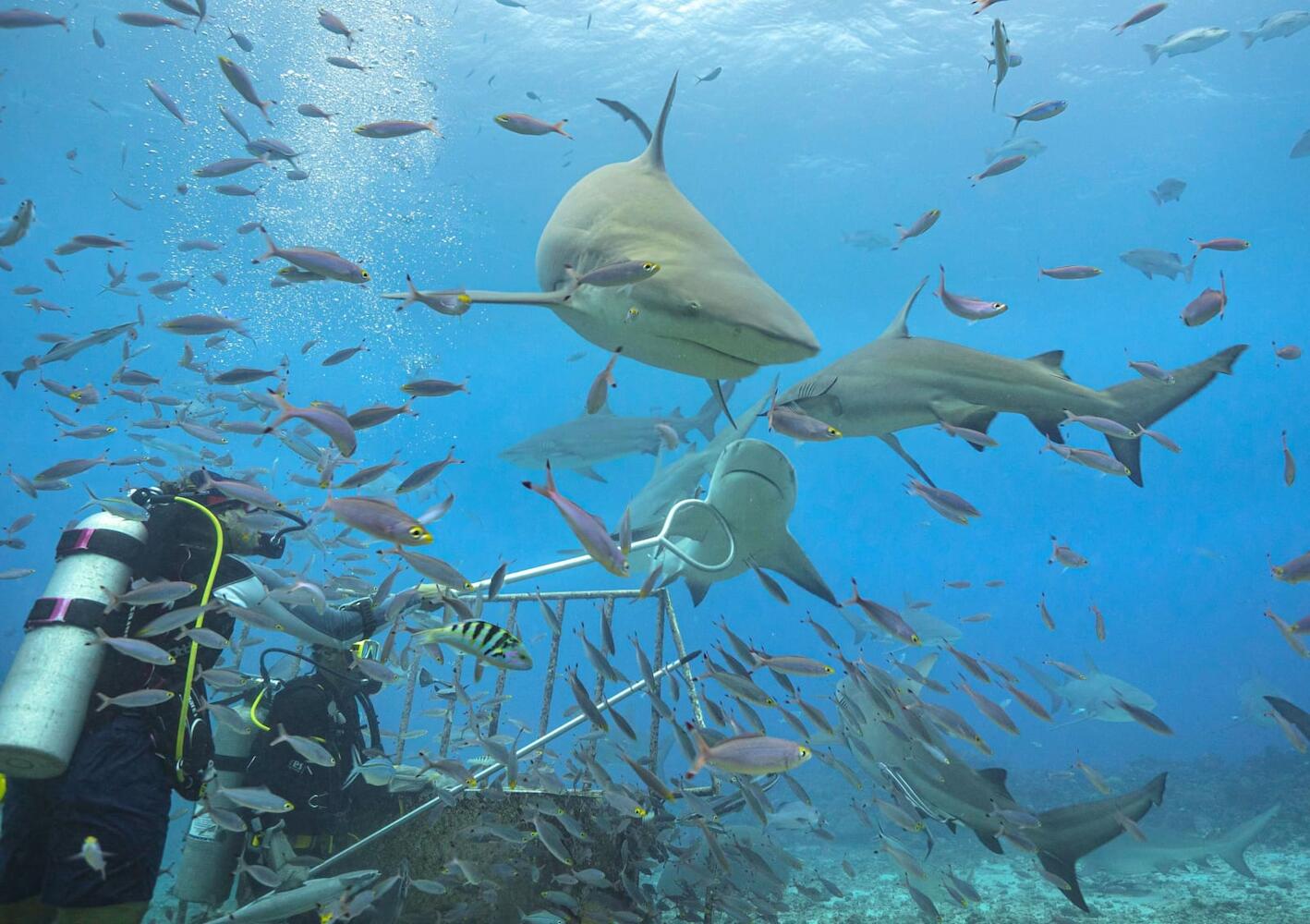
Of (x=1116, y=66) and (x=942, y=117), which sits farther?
(x=942, y=117)

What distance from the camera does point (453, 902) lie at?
4836 mm

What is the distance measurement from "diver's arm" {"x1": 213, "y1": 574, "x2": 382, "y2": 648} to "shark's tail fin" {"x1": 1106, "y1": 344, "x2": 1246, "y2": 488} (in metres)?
5.18

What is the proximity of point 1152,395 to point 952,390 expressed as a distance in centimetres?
143

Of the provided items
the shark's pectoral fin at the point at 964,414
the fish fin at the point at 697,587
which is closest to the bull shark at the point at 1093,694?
the fish fin at the point at 697,587

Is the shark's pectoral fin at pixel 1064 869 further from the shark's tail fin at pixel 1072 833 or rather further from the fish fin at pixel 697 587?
the fish fin at pixel 697 587

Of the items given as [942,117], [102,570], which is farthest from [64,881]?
[942,117]

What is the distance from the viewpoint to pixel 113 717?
140 inches

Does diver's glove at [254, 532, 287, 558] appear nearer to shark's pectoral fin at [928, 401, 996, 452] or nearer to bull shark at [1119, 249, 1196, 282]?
shark's pectoral fin at [928, 401, 996, 452]

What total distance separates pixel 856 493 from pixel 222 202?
83592mm

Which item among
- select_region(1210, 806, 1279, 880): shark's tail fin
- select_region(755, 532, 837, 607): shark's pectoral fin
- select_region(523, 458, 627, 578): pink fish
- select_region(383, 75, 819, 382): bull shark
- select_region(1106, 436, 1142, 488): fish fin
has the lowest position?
select_region(1210, 806, 1279, 880): shark's tail fin

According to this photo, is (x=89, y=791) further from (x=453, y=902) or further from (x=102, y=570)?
(x=453, y=902)

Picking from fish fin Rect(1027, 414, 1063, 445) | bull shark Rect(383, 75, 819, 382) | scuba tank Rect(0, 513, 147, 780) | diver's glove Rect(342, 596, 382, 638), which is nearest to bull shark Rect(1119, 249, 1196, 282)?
fish fin Rect(1027, 414, 1063, 445)

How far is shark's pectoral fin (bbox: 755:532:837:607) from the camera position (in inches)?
225

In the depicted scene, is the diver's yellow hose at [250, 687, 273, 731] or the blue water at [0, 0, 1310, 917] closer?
the diver's yellow hose at [250, 687, 273, 731]
